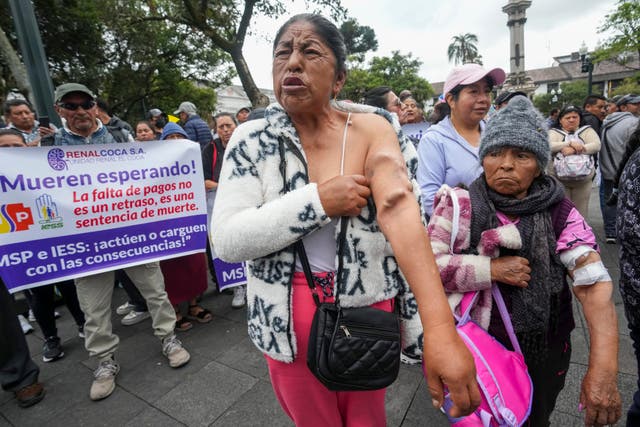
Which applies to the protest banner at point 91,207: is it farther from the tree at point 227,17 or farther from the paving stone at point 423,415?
the tree at point 227,17

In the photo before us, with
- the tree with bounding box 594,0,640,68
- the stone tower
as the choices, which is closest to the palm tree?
the stone tower

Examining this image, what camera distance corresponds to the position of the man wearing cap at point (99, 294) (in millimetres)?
2711

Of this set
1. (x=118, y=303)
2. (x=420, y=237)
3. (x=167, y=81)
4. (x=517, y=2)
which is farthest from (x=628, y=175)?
(x=517, y=2)

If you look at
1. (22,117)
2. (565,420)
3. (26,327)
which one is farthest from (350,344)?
(22,117)

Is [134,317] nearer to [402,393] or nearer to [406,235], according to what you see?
[402,393]

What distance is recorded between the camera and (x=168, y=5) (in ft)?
42.4

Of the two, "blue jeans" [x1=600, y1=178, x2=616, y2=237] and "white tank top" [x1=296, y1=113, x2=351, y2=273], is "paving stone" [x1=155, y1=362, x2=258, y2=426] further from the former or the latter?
"blue jeans" [x1=600, y1=178, x2=616, y2=237]

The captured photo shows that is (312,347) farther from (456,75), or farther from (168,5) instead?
(168,5)

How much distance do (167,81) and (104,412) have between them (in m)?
20.2

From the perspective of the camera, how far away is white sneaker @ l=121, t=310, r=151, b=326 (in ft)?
12.7

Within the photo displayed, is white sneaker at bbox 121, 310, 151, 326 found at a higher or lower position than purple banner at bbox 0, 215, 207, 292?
lower

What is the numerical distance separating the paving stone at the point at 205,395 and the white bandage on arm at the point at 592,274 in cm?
225

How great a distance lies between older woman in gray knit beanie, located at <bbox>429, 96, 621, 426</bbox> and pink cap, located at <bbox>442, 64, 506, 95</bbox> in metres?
0.78

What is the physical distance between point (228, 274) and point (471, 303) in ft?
9.69
